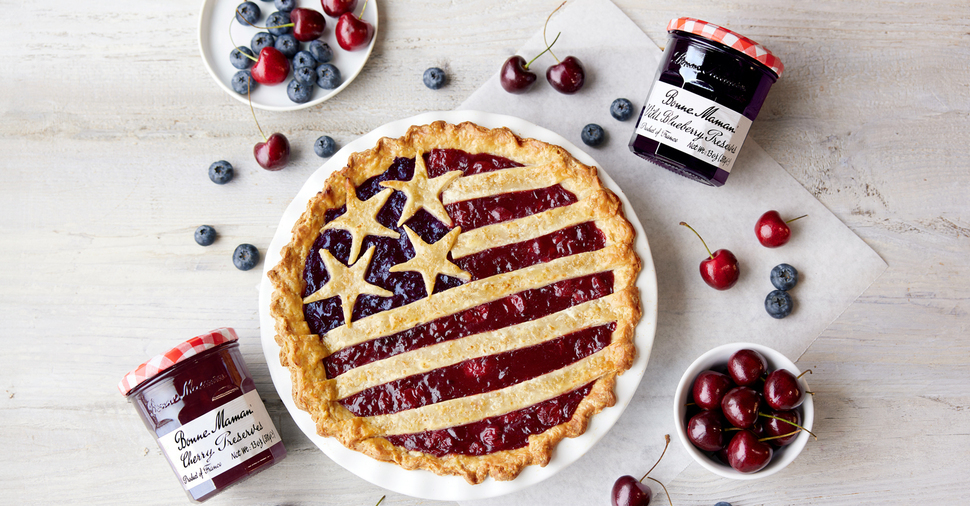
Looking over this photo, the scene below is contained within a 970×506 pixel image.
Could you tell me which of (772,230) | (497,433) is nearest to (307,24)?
(497,433)

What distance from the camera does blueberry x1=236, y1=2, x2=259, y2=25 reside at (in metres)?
2.75

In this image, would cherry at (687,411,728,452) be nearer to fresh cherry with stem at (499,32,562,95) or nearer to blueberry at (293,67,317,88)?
fresh cherry with stem at (499,32,562,95)

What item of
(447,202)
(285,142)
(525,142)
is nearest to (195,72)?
(285,142)

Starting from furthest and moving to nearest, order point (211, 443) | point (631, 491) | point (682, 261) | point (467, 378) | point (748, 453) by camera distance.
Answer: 1. point (682, 261)
2. point (631, 491)
3. point (467, 378)
4. point (211, 443)
5. point (748, 453)

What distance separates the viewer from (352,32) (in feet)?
8.73

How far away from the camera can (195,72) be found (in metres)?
2.88

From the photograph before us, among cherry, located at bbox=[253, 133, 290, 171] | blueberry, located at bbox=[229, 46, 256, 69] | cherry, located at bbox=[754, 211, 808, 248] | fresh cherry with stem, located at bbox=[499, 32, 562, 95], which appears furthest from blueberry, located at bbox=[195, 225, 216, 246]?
cherry, located at bbox=[754, 211, 808, 248]

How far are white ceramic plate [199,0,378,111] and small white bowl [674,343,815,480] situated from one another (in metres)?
2.08

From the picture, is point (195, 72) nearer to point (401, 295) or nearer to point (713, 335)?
point (401, 295)

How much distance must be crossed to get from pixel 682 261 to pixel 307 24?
2143mm

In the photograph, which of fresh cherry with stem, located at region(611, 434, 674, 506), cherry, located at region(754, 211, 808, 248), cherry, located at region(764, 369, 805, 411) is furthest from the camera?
cherry, located at region(754, 211, 808, 248)

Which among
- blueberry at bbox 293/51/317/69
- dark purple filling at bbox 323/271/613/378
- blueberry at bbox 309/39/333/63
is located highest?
blueberry at bbox 309/39/333/63

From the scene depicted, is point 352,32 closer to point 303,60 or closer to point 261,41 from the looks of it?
point 303,60

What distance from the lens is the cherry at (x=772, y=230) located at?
8.52ft
